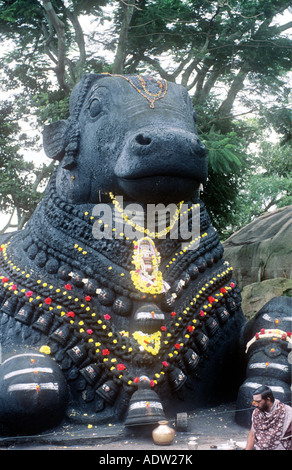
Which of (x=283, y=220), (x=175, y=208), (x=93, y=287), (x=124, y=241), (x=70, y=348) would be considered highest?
(x=283, y=220)

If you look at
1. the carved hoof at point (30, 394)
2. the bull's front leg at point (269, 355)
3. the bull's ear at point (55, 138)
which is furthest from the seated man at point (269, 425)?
the bull's ear at point (55, 138)

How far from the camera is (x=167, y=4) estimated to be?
9047 mm

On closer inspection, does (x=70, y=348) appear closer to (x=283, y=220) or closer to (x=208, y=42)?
(x=283, y=220)

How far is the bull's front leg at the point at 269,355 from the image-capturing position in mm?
3002

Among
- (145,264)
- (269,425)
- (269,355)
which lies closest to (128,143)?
(145,264)

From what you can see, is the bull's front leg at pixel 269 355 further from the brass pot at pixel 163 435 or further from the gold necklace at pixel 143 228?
the gold necklace at pixel 143 228

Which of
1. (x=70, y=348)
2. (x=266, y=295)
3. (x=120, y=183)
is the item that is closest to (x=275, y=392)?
(x=70, y=348)

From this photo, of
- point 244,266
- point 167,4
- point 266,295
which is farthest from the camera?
point 167,4

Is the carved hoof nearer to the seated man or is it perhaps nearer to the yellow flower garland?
the yellow flower garland

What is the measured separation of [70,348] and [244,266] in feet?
13.5

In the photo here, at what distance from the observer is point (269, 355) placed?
10.3ft

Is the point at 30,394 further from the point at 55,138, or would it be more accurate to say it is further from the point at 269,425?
the point at 55,138

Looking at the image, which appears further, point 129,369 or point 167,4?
point 167,4

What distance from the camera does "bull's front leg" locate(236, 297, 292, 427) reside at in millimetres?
3002
